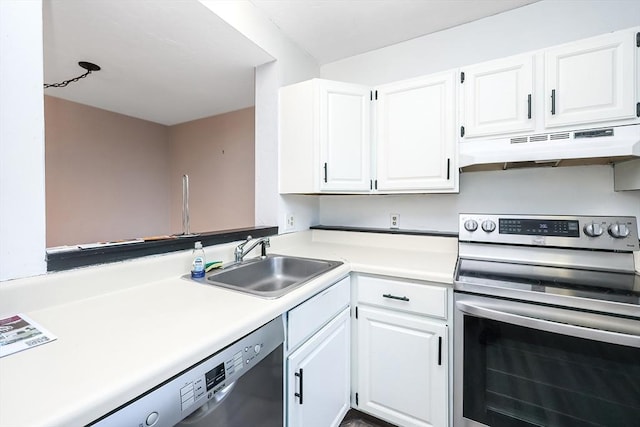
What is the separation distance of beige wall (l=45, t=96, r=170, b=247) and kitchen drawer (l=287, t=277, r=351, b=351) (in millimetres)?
3075

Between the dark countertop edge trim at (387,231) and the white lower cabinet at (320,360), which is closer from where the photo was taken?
the white lower cabinet at (320,360)

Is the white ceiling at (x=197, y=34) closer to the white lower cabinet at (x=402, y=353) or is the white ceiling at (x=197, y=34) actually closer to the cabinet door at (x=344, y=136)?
the cabinet door at (x=344, y=136)

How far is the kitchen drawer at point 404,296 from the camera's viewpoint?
1.27 metres

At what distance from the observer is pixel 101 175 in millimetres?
3094

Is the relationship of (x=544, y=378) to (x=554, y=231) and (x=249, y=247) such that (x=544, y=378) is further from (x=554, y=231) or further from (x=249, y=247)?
(x=249, y=247)

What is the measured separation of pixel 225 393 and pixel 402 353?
Result: 3.07 feet

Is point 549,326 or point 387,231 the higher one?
point 387,231

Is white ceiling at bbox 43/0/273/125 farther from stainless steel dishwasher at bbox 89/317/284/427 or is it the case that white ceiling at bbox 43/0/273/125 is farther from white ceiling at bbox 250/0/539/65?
stainless steel dishwasher at bbox 89/317/284/427

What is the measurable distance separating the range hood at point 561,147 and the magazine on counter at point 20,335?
182cm

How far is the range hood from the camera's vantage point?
3.93ft

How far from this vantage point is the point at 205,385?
661 millimetres

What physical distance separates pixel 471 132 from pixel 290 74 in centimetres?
130

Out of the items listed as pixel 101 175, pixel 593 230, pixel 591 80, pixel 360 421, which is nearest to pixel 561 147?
pixel 591 80

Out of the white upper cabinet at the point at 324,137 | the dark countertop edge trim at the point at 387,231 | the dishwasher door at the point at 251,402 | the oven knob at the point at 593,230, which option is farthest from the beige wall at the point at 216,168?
the oven knob at the point at 593,230
